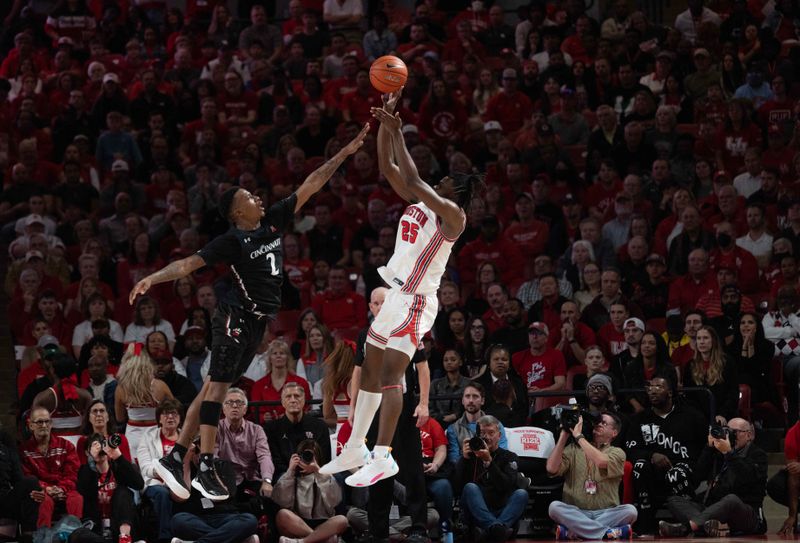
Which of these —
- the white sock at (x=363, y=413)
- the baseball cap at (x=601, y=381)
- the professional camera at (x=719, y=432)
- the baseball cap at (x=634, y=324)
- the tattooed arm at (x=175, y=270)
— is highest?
the tattooed arm at (x=175, y=270)

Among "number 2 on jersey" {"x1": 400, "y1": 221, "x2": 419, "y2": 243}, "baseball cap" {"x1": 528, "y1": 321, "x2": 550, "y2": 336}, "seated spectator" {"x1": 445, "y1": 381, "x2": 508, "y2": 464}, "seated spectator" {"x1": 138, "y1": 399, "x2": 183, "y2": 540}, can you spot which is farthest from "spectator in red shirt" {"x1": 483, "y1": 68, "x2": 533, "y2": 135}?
"number 2 on jersey" {"x1": 400, "y1": 221, "x2": 419, "y2": 243}

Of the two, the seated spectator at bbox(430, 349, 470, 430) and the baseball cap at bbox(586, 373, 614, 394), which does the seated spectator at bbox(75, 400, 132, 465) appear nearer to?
the seated spectator at bbox(430, 349, 470, 430)

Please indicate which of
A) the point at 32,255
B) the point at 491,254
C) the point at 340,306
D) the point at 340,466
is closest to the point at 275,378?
the point at 340,306

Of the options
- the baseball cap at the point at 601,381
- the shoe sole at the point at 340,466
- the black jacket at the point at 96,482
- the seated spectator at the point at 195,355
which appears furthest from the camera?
the seated spectator at the point at 195,355

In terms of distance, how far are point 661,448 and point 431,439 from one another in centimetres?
229

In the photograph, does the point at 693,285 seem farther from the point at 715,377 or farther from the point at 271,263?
the point at 271,263

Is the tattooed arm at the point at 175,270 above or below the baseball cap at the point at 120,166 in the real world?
below

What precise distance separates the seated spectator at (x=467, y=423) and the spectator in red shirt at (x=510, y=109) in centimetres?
721

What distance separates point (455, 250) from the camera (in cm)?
1705

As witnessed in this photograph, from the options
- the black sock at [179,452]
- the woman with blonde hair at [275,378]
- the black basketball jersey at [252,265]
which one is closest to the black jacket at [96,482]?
the woman with blonde hair at [275,378]

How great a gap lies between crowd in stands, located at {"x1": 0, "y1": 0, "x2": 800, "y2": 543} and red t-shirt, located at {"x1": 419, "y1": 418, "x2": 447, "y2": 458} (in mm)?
23

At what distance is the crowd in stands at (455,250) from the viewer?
494 inches

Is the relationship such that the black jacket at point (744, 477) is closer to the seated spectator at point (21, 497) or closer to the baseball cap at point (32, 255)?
the seated spectator at point (21, 497)

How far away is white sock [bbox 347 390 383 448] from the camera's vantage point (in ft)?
31.7
